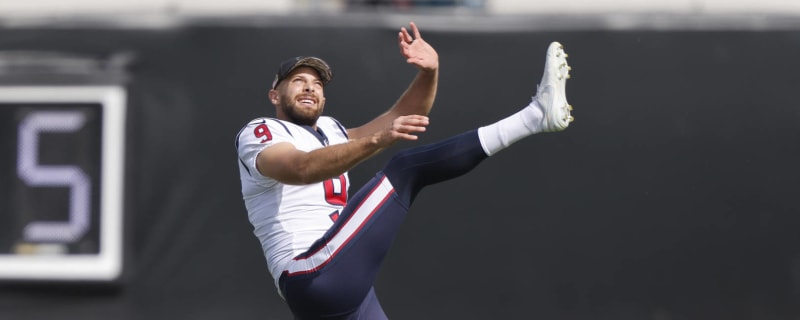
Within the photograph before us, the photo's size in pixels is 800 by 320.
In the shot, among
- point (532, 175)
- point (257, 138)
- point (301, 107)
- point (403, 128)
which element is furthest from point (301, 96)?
point (532, 175)

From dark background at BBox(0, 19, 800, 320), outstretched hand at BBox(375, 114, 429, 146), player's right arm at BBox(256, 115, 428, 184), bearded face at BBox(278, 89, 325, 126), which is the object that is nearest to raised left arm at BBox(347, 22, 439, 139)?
bearded face at BBox(278, 89, 325, 126)

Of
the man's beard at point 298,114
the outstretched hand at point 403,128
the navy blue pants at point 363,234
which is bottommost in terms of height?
the navy blue pants at point 363,234

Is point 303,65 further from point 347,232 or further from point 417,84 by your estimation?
point 347,232

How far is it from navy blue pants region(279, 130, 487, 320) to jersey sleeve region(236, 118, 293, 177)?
375mm

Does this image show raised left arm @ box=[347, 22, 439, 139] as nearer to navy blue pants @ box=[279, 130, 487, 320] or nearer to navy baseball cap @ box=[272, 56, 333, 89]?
navy baseball cap @ box=[272, 56, 333, 89]

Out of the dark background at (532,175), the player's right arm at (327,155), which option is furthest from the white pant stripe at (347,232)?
the dark background at (532,175)

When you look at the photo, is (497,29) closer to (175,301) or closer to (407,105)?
(407,105)

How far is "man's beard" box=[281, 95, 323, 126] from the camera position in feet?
15.0

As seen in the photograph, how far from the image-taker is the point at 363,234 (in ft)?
13.9

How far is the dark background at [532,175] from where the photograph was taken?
20.0 feet

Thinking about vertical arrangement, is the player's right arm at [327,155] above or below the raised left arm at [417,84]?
below

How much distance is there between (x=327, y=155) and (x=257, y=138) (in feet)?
1.51

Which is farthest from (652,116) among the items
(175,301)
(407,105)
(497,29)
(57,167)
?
(57,167)

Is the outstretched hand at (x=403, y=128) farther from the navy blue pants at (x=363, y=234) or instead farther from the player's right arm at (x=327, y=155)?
the navy blue pants at (x=363, y=234)
